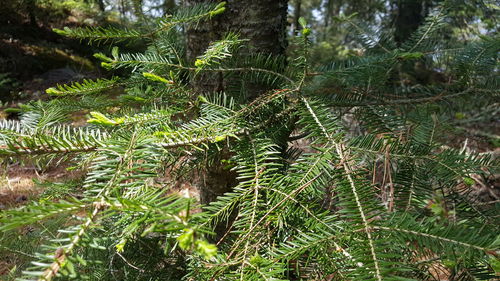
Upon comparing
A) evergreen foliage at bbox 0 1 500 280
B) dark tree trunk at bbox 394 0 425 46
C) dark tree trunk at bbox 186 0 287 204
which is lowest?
evergreen foliage at bbox 0 1 500 280

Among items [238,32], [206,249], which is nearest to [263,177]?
[206,249]

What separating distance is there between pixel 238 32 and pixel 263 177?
531mm

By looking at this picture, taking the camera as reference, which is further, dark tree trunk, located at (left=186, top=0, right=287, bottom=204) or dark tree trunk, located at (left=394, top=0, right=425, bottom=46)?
dark tree trunk, located at (left=394, top=0, right=425, bottom=46)

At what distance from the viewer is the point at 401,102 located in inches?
45.9

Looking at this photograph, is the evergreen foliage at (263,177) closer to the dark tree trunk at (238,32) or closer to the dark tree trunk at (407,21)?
the dark tree trunk at (238,32)

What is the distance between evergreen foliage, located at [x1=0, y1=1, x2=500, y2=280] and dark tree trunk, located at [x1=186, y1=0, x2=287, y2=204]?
8 cm

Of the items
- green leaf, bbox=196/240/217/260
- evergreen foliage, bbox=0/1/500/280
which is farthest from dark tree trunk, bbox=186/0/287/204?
green leaf, bbox=196/240/217/260

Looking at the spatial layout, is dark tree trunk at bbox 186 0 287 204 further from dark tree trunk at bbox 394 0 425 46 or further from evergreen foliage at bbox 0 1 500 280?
dark tree trunk at bbox 394 0 425 46

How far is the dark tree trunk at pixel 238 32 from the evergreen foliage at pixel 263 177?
0.08 meters

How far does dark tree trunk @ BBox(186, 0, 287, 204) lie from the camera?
40.9 inches

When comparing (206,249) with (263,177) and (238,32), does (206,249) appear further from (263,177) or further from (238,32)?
(238,32)

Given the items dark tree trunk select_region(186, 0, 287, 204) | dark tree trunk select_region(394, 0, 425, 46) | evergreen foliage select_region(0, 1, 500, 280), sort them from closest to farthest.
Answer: evergreen foliage select_region(0, 1, 500, 280)
dark tree trunk select_region(186, 0, 287, 204)
dark tree trunk select_region(394, 0, 425, 46)

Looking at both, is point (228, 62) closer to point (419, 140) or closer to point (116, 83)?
point (116, 83)

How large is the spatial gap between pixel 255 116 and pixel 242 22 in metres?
0.36
